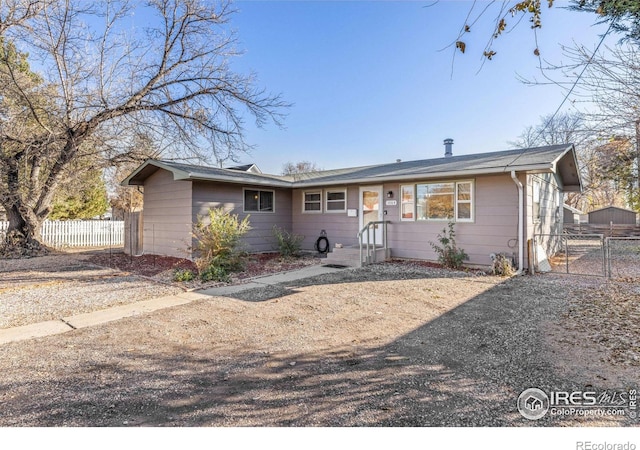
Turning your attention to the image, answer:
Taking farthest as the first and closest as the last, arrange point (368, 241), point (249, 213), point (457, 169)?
point (249, 213) → point (368, 241) → point (457, 169)

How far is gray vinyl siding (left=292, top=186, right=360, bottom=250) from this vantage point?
10.7m

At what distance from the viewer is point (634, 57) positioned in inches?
170

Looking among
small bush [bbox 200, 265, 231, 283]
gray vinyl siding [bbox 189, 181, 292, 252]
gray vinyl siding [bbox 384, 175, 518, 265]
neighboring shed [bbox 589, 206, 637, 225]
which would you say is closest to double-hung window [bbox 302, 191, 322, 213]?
gray vinyl siding [bbox 189, 181, 292, 252]

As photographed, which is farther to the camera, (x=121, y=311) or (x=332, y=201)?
(x=332, y=201)

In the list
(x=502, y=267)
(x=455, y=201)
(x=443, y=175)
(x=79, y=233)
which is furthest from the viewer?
(x=79, y=233)

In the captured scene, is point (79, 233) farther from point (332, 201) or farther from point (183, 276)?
point (332, 201)

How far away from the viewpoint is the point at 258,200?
11.3 metres

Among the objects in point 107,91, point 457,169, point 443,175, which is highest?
point 107,91

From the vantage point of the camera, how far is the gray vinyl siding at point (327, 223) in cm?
1073

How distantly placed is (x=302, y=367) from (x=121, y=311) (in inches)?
134

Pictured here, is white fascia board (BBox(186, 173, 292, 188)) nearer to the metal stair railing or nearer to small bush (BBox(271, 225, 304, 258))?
small bush (BBox(271, 225, 304, 258))

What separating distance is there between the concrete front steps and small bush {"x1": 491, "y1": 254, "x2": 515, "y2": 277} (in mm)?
2844

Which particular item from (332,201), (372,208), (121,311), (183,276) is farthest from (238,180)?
(121,311)

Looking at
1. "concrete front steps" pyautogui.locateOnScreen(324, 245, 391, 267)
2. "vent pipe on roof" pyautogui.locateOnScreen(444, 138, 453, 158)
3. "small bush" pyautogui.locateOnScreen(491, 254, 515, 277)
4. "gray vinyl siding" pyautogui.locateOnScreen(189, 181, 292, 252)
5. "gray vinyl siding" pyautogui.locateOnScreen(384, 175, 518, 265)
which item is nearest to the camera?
"small bush" pyautogui.locateOnScreen(491, 254, 515, 277)
